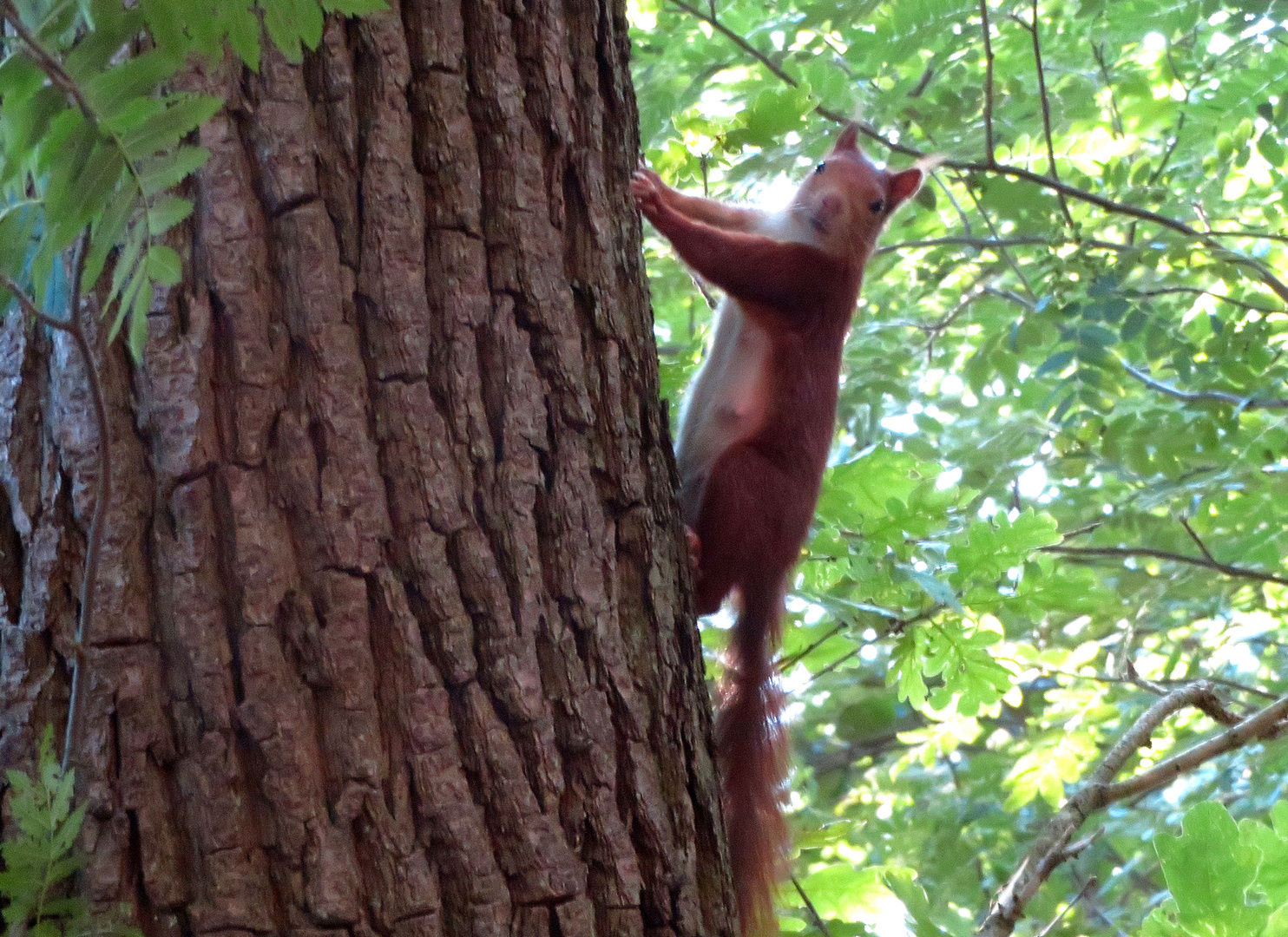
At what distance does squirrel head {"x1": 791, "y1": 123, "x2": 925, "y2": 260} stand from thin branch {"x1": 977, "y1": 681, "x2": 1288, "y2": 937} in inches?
49.7

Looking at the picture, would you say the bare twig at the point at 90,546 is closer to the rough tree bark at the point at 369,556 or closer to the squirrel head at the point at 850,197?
the rough tree bark at the point at 369,556

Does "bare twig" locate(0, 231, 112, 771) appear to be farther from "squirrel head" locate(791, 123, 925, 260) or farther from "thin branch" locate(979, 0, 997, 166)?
"thin branch" locate(979, 0, 997, 166)

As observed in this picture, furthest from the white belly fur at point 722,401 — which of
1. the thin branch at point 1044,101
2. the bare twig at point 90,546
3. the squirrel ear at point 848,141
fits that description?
the bare twig at point 90,546

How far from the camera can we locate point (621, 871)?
4.09ft

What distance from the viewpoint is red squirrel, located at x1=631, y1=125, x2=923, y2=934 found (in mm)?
1857

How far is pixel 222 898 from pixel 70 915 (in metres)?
0.13

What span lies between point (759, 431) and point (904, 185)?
1.13m

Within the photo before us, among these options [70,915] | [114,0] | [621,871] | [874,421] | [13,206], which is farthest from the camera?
[874,421]

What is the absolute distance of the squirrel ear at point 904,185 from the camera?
3051 mm

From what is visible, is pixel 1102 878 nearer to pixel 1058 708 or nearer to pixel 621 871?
pixel 1058 708

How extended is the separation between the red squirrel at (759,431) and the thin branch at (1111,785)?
35 centimetres

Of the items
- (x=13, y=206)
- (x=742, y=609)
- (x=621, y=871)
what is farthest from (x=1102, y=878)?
(x=13, y=206)

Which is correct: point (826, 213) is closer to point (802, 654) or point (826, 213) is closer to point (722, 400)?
point (722, 400)

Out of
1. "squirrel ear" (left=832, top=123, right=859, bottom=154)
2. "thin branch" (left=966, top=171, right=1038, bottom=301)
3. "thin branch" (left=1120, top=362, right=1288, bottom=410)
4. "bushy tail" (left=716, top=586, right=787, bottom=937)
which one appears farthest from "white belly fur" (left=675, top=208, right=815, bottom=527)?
"thin branch" (left=1120, top=362, right=1288, bottom=410)
